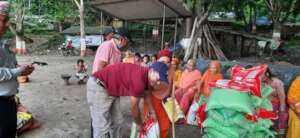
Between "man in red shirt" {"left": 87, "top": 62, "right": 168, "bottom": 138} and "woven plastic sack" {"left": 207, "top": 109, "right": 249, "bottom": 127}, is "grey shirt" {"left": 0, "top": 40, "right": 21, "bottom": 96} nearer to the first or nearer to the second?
"man in red shirt" {"left": 87, "top": 62, "right": 168, "bottom": 138}

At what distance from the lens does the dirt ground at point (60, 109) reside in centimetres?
502

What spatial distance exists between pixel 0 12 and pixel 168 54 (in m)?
3.51

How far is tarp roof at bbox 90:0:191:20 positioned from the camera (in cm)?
655

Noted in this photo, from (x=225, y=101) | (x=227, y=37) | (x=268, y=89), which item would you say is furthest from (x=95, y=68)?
(x=227, y=37)

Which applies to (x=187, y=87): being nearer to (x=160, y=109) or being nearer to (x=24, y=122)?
(x=160, y=109)

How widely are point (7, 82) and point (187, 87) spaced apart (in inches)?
144

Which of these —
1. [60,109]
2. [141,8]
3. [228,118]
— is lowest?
[60,109]

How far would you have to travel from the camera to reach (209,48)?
13875mm

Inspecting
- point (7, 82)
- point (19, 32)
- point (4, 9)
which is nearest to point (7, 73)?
point (7, 82)

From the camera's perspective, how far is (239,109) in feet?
10.9

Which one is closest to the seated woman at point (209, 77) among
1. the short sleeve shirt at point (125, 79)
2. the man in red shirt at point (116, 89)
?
the man in red shirt at point (116, 89)

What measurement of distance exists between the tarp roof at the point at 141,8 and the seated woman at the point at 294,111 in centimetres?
261

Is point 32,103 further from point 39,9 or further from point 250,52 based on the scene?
point 39,9

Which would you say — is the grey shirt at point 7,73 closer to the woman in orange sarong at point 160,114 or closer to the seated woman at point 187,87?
the woman in orange sarong at point 160,114
